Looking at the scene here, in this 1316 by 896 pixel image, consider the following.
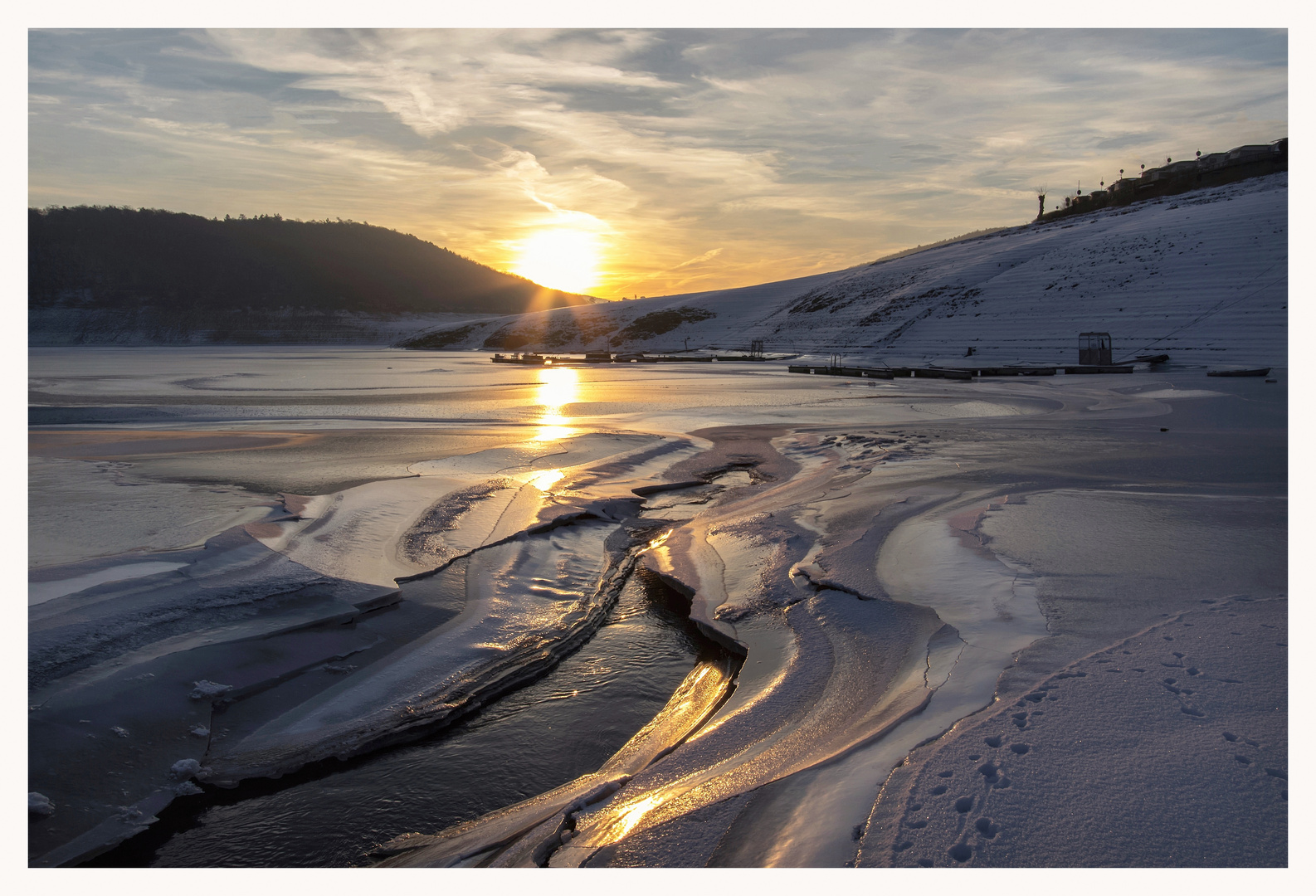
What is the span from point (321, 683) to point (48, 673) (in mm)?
1527

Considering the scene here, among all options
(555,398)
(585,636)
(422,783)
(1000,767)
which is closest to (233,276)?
(555,398)

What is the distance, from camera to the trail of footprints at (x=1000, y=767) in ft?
9.32

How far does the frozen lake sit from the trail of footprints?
0.10 ft

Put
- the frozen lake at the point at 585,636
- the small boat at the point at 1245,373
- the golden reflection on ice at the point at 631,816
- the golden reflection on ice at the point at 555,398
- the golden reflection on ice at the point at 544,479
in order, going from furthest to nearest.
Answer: the small boat at the point at 1245,373 < the golden reflection on ice at the point at 555,398 < the golden reflection on ice at the point at 544,479 < the frozen lake at the point at 585,636 < the golden reflection on ice at the point at 631,816

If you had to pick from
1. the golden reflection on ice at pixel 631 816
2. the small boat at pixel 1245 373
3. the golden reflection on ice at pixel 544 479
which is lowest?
the golden reflection on ice at pixel 631 816

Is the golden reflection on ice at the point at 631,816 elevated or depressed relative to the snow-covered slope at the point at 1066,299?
depressed

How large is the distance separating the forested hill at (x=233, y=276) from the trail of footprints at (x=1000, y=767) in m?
115

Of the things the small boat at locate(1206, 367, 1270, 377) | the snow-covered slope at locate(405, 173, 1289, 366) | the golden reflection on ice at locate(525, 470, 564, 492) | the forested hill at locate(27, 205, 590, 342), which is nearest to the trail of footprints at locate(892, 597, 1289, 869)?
the golden reflection on ice at locate(525, 470, 564, 492)

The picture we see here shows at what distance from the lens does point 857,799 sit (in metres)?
3.14

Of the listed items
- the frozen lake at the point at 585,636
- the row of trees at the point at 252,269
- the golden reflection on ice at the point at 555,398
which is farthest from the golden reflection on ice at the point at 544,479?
the row of trees at the point at 252,269

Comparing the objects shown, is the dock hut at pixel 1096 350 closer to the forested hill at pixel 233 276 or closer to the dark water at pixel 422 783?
the dark water at pixel 422 783

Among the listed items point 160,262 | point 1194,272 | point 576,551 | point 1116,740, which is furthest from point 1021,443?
point 160,262

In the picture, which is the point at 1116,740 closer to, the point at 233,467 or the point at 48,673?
the point at 48,673

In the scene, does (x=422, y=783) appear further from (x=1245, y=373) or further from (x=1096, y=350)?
(x=1096, y=350)
